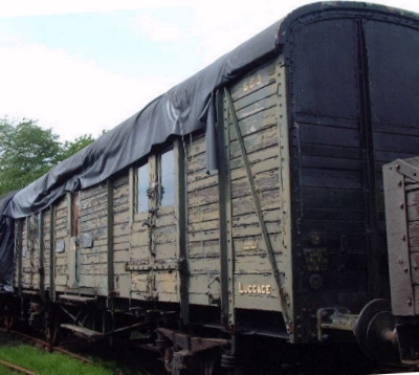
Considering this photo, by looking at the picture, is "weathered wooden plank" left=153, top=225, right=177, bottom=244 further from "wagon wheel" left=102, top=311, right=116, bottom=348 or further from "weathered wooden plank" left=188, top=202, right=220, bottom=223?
"wagon wheel" left=102, top=311, right=116, bottom=348

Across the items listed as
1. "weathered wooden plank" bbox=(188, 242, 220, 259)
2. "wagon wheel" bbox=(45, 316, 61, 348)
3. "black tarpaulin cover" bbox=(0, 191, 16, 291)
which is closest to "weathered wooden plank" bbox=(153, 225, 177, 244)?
"weathered wooden plank" bbox=(188, 242, 220, 259)

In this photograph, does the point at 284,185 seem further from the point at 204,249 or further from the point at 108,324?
the point at 108,324

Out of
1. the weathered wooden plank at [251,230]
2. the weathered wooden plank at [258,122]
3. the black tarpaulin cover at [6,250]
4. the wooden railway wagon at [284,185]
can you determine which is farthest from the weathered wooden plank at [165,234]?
the black tarpaulin cover at [6,250]

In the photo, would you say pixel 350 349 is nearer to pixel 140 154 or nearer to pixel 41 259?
pixel 140 154

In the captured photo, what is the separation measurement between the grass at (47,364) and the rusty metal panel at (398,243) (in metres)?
5.55

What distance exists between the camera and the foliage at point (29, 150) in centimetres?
3375

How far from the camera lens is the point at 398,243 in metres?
3.26

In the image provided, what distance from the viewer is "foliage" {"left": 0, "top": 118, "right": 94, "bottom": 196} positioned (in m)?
33.8

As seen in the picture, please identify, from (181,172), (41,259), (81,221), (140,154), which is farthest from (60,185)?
(181,172)

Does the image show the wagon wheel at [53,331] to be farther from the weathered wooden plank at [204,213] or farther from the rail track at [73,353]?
the weathered wooden plank at [204,213]

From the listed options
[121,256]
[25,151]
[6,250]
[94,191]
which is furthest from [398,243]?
[25,151]

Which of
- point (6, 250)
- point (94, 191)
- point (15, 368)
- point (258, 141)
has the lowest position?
point (15, 368)

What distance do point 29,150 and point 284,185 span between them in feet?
107

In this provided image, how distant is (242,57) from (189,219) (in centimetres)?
170
